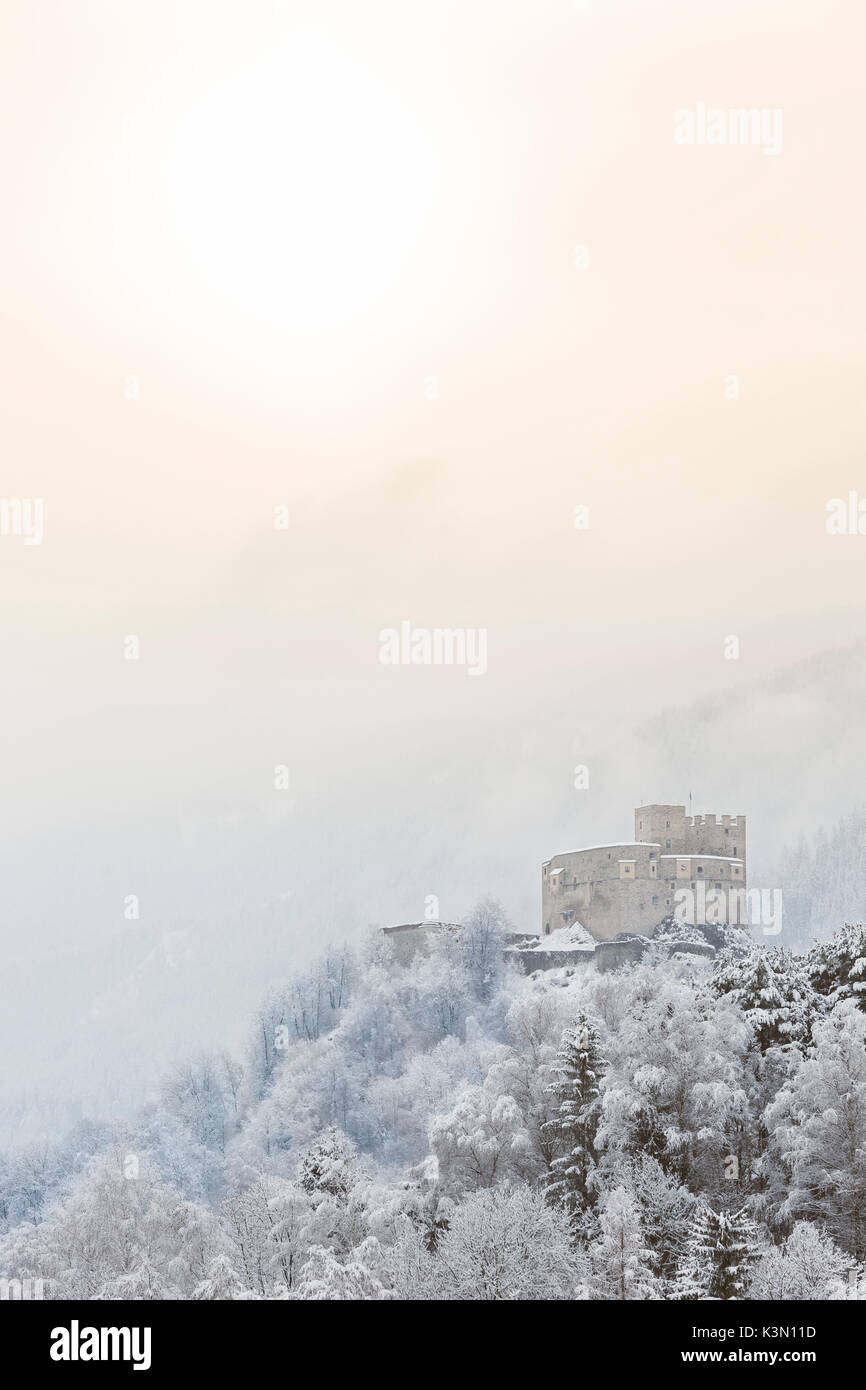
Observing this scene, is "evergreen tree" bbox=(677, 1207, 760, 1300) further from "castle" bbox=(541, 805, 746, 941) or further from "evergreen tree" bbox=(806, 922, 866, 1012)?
"castle" bbox=(541, 805, 746, 941)

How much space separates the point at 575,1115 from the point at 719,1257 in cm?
381

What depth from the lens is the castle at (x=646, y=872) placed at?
163 feet

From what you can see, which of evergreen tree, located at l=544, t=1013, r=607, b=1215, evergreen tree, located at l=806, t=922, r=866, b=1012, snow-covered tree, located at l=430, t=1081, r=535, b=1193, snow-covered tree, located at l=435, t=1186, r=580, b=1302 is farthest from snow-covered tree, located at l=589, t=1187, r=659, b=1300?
evergreen tree, located at l=806, t=922, r=866, b=1012

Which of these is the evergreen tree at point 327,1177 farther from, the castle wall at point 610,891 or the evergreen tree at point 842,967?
the castle wall at point 610,891

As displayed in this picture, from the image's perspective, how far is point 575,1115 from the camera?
2441 centimetres

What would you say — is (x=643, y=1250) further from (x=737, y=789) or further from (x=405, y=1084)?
(x=737, y=789)

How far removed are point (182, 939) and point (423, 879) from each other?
9618 mm

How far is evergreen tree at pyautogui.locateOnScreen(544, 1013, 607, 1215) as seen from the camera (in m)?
23.6

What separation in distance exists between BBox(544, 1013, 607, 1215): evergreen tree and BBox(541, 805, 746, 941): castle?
2419cm

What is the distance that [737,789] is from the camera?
2212 inches

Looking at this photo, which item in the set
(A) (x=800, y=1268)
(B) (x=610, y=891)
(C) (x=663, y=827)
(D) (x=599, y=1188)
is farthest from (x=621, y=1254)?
(C) (x=663, y=827)

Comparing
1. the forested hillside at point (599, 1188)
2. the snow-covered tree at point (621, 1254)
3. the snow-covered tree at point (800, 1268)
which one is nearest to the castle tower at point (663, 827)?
the forested hillside at point (599, 1188)
